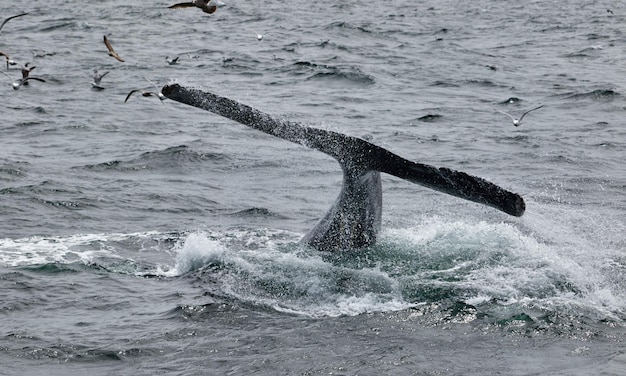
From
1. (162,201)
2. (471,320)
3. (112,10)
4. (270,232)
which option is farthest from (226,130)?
(112,10)

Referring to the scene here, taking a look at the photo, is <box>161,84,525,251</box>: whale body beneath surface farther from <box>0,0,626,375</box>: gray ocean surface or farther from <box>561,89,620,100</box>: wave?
<box>561,89,620,100</box>: wave

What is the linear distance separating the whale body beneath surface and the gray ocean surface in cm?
26

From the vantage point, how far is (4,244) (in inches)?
472

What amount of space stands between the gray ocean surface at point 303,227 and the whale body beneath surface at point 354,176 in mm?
264

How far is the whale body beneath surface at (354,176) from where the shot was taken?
8555 millimetres

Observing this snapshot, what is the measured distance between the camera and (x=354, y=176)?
973cm

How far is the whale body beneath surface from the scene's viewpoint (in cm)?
855

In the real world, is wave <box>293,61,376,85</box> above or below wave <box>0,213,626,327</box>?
below

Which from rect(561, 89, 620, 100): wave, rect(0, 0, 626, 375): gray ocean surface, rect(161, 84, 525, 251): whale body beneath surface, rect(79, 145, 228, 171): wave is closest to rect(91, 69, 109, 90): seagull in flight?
rect(0, 0, 626, 375): gray ocean surface

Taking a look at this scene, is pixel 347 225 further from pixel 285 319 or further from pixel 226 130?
pixel 226 130

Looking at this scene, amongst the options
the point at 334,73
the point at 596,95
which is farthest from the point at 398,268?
the point at 334,73

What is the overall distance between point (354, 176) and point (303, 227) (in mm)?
3259

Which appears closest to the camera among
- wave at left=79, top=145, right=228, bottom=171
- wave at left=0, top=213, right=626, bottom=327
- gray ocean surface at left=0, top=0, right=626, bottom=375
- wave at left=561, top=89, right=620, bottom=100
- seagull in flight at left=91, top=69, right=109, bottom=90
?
gray ocean surface at left=0, top=0, right=626, bottom=375

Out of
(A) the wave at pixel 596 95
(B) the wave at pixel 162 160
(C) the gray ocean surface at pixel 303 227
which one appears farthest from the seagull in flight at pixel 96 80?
(A) the wave at pixel 596 95
